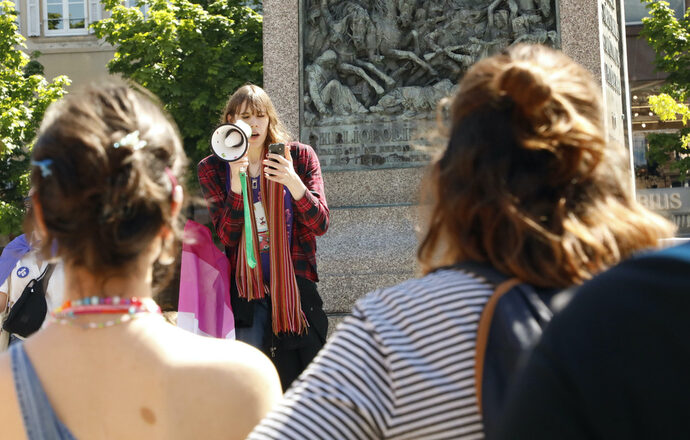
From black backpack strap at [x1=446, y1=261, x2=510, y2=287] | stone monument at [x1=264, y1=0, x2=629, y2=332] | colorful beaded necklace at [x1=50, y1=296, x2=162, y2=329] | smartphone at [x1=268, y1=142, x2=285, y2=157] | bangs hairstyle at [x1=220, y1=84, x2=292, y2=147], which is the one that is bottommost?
colorful beaded necklace at [x1=50, y1=296, x2=162, y2=329]

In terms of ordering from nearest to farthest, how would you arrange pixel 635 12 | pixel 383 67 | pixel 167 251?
pixel 167 251 < pixel 383 67 < pixel 635 12

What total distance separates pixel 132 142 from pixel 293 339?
280 cm

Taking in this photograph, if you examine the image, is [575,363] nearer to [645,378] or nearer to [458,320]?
[645,378]

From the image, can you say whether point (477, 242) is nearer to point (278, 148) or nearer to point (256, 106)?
point (278, 148)

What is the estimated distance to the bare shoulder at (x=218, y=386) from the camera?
175 centimetres

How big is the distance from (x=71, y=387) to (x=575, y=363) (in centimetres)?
109

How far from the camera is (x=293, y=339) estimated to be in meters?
4.45

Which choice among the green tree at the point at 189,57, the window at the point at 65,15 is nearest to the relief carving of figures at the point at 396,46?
the green tree at the point at 189,57

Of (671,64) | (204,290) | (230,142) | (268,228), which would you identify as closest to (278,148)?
(230,142)

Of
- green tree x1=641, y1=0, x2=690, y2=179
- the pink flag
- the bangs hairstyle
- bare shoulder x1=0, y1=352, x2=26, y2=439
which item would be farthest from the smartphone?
green tree x1=641, y1=0, x2=690, y2=179

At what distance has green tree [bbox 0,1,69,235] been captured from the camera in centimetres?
1900

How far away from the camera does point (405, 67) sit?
7.92m

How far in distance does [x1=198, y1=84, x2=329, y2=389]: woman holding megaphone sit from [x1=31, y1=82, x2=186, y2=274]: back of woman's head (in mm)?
2626

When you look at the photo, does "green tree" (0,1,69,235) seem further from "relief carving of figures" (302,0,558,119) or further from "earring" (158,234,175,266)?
"earring" (158,234,175,266)
